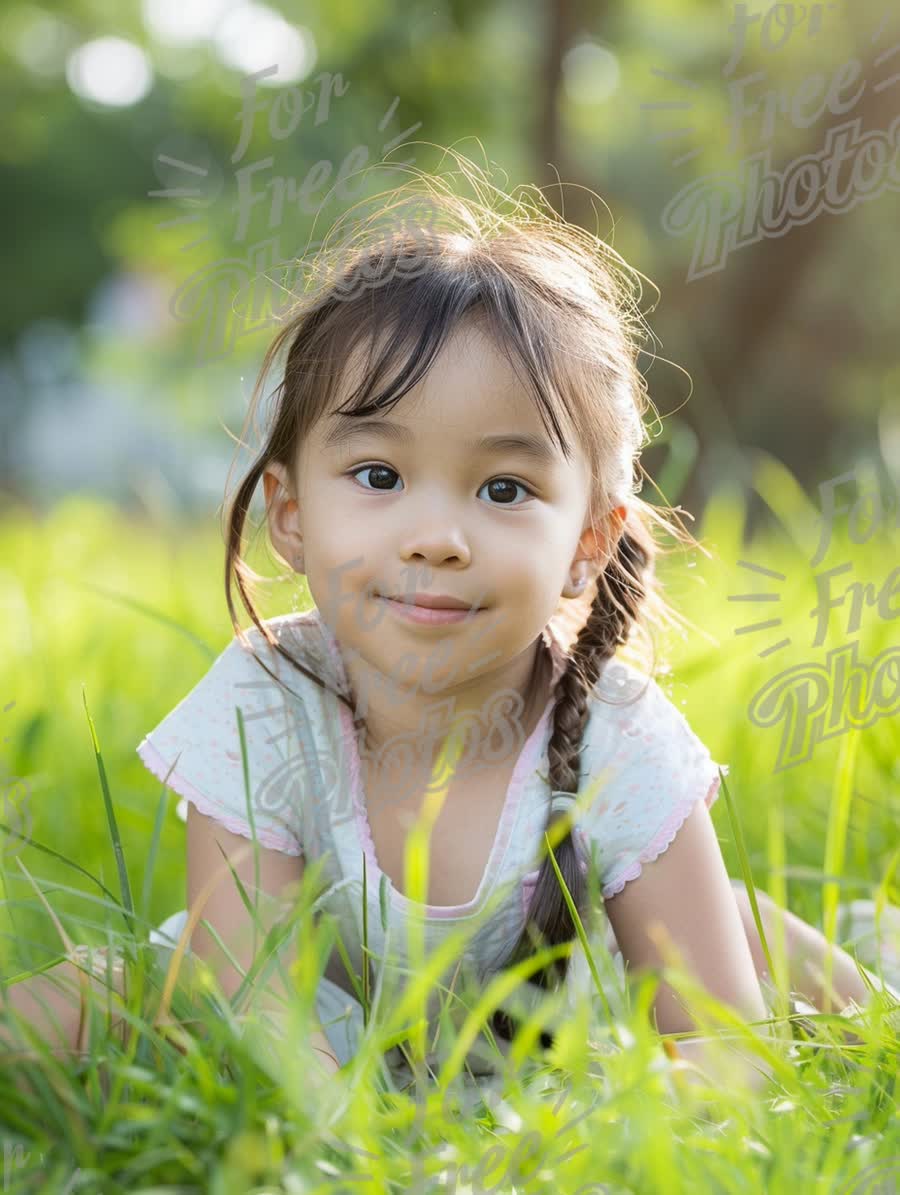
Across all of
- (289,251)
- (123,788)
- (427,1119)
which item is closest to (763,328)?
(289,251)

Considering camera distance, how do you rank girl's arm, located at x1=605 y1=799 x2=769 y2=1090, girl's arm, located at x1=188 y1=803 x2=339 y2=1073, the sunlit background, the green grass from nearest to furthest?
1. the green grass
2. girl's arm, located at x1=188 y1=803 x2=339 y2=1073
3. girl's arm, located at x1=605 y1=799 x2=769 y2=1090
4. the sunlit background

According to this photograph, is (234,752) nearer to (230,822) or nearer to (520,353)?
(230,822)

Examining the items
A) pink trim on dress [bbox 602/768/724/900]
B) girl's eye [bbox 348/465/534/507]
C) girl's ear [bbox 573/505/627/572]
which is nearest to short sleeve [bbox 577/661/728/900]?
pink trim on dress [bbox 602/768/724/900]

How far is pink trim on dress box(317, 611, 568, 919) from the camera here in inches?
47.9

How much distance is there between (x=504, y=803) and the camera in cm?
125

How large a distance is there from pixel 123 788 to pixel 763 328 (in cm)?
420

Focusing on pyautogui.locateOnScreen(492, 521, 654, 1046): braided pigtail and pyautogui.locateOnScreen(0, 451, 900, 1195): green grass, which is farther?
pyautogui.locateOnScreen(492, 521, 654, 1046): braided pigtail

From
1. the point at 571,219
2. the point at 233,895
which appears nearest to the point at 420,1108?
the point at 233,895

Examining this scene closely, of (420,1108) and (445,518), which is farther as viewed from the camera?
(445,518)

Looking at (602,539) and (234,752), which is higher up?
(602,539)

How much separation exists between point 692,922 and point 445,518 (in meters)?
0.43

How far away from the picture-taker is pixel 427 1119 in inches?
31.2

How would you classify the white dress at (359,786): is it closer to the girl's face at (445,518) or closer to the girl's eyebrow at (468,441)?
the girl's face at (445,518)

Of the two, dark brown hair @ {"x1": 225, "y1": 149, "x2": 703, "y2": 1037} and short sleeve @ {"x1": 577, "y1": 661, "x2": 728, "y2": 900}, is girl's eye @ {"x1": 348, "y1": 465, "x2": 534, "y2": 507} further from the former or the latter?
short sleeve @ {"x1": 577, "y1": 661, "x2": 728, "y2": 900}
